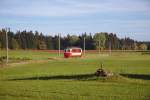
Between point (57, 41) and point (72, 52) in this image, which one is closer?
point (72, 52)

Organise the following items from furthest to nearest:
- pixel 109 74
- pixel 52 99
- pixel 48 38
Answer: pixel 48 38 → pixel 109 74 → pixel 52 99

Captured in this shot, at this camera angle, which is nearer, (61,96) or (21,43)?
(61,96)

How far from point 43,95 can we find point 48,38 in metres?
128

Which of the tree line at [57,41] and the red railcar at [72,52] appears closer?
the red railcar at [72,52]

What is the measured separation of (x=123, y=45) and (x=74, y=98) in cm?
13508

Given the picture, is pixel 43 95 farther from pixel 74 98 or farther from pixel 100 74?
pixel 100 74

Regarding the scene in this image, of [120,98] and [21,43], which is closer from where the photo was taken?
[120,98]

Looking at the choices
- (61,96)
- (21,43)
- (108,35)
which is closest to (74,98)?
(61,96)

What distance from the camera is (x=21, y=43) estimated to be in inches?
5271

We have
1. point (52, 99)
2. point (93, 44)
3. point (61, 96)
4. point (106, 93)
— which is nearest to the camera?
point (52, 99)

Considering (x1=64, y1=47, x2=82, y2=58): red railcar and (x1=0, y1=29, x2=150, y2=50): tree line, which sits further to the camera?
(x1=0, y1=29, x2=150, y2=50): tree line

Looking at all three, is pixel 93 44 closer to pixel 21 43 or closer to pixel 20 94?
pixel 21 43

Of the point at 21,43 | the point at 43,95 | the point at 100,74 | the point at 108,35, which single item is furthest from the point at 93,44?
the point at 43,95

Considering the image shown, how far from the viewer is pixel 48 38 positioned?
13938cm
